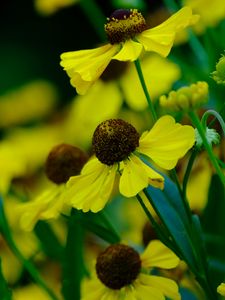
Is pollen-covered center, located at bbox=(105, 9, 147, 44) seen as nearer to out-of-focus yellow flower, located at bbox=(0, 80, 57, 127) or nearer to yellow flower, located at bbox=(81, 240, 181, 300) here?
yellow flower, located at bbox=(81, 240, 181, 300)

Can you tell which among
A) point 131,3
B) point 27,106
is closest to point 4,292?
point 131,3

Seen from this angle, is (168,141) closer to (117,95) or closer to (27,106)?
(117,95)

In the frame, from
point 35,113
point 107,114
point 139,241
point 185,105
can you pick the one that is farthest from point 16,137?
point 185,105

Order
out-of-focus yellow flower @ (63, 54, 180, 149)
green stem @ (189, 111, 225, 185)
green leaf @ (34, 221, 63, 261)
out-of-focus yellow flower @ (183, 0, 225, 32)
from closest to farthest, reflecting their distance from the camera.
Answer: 1. green stem @ (189, 111, 225, 185)
2. green leaf @ (34, 221, 63, 261)
3. out-of-focus yellow flower @ (183, 0, 225, 32)
4. out-of-focus yellow flower @ (63, 54, 180, 149)

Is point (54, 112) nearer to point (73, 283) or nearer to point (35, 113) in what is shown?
point (35, 113)

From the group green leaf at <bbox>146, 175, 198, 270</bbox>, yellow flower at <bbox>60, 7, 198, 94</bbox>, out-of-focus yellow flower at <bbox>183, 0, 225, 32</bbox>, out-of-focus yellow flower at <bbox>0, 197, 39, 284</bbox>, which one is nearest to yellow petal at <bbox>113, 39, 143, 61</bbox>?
yellow flower at <bbox>60, 7, 198, 94</bbox>

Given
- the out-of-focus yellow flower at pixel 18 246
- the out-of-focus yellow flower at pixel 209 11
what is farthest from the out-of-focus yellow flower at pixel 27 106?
the out-of-focus yellow flower at pixel 209 11
